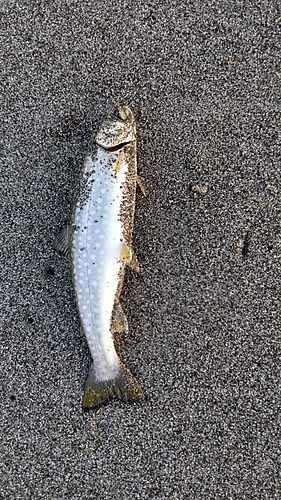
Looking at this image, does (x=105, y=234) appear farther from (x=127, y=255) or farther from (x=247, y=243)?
(x=247, y=243)

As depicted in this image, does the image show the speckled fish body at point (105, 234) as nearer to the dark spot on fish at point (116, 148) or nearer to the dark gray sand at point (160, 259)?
the dark spot on fish at point (116, 148)

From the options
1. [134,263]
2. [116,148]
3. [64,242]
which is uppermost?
[116,148]

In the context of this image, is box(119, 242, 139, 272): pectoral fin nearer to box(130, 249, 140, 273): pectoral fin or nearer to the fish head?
box(130, 249, 140, 273): pectoral fin

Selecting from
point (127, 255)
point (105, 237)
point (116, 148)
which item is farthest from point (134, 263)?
point (116, 148)

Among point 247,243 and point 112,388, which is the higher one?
point 247,243

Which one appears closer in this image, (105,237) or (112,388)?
(105,237)

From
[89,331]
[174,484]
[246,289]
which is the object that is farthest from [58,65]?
[174,484]

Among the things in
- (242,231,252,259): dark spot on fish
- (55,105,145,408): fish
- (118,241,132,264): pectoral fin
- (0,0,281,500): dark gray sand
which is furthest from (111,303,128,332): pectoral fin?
(242,231,252,259): dark spot on fish
